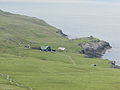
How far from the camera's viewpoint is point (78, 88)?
108 m

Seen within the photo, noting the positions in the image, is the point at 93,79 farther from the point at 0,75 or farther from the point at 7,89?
the point at 7,89

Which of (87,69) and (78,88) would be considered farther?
(87,69)

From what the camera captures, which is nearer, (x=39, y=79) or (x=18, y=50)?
(x=39, y=79)

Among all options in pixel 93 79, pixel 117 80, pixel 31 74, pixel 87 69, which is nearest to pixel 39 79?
pixel 31 74

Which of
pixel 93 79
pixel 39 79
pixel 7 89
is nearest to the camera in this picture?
pixel 7 89

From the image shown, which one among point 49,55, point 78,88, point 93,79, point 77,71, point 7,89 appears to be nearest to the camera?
point 7,89

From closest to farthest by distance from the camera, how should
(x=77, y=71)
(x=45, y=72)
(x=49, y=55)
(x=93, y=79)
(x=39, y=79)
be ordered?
1. (x=39, y=79)
2. (x=93, y=79)
3. (x=45, y=72)
4. (x=77, y=71)
5. (x=49, y=55)

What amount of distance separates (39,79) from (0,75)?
12.7 m

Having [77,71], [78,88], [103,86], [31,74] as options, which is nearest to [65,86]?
[78,88]

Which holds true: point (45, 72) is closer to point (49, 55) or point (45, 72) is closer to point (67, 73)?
point (67, 73)

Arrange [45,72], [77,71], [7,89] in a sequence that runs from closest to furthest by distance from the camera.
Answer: [7,89], [45,72], [77,71]

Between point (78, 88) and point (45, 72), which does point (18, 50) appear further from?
point (78, 88)

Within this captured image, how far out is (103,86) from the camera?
113375mm

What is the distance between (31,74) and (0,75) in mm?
12234
